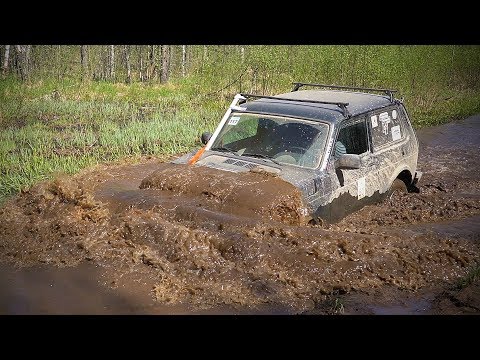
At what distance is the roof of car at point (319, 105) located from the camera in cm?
690

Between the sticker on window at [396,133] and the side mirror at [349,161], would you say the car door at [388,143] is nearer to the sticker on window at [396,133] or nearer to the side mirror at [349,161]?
the sticker on window at [396,133]

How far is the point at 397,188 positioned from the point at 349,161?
1680 millimetres

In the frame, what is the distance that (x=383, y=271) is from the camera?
18.6ft

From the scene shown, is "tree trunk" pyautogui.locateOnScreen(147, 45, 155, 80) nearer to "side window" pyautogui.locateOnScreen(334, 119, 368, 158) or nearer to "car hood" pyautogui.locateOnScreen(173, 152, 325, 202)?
"car hood" pyautogui.locateOnScreen(173, 152, 325, 202)

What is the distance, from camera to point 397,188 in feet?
25.6

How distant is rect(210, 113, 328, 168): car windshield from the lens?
667 cm

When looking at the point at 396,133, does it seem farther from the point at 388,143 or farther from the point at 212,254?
the point at 212,254

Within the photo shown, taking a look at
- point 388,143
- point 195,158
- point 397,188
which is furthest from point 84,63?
point 397,188

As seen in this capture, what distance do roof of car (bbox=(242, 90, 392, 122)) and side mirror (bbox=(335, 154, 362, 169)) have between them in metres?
0.53

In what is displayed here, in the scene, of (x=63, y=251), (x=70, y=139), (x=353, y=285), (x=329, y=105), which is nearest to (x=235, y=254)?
(x=353, y=285)

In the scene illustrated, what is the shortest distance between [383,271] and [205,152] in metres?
2.72

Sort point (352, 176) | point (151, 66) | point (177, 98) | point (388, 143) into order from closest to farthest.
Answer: point (352, 176), point (388, 143), point (177, 98), point (151, 66)

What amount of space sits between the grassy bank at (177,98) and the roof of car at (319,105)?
3788 mm

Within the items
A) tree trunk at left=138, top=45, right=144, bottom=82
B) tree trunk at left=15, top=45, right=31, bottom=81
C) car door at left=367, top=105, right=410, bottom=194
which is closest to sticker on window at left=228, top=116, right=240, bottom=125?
car door at left=367, top=105, right=410, bottom=194
